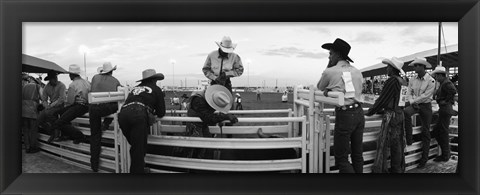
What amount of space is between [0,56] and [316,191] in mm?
3497

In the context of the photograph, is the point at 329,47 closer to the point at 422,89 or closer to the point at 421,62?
the point at 421,62

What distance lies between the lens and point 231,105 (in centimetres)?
312

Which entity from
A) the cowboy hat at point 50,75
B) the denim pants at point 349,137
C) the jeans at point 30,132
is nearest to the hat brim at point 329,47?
the denim pants at point 349,137

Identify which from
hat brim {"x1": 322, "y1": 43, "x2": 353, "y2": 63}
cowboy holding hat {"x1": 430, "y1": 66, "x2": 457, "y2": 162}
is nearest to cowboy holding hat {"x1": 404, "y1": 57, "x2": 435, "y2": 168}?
cowboy holding hat {"x1": 430, "y1": 66, "x2": 457, "y2": 162}

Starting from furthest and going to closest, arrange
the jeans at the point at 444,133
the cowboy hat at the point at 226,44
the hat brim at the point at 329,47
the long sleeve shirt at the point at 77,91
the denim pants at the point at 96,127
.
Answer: the long sleeve shirt at the point at 77,91
the jeans at the point at 444,133
the denim pants at the point at 96,127
the cowboy hat at the point at 226,44
the hat brim at the point at 329,47

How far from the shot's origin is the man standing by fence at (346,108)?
2.73 meters

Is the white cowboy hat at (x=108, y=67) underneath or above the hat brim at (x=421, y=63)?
underneath

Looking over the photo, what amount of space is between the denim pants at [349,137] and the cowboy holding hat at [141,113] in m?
1.90

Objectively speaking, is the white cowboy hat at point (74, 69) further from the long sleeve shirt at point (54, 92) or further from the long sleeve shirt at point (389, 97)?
the long sleeve shirt at point (389, 97)

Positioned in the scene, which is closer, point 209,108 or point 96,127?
point 209,108

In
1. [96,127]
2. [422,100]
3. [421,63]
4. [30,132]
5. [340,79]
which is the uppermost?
[421,63]

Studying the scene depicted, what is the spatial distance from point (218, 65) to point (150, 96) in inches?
33.7

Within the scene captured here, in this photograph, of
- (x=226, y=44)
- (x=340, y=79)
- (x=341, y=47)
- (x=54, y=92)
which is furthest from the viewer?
(x=54, y=92)
